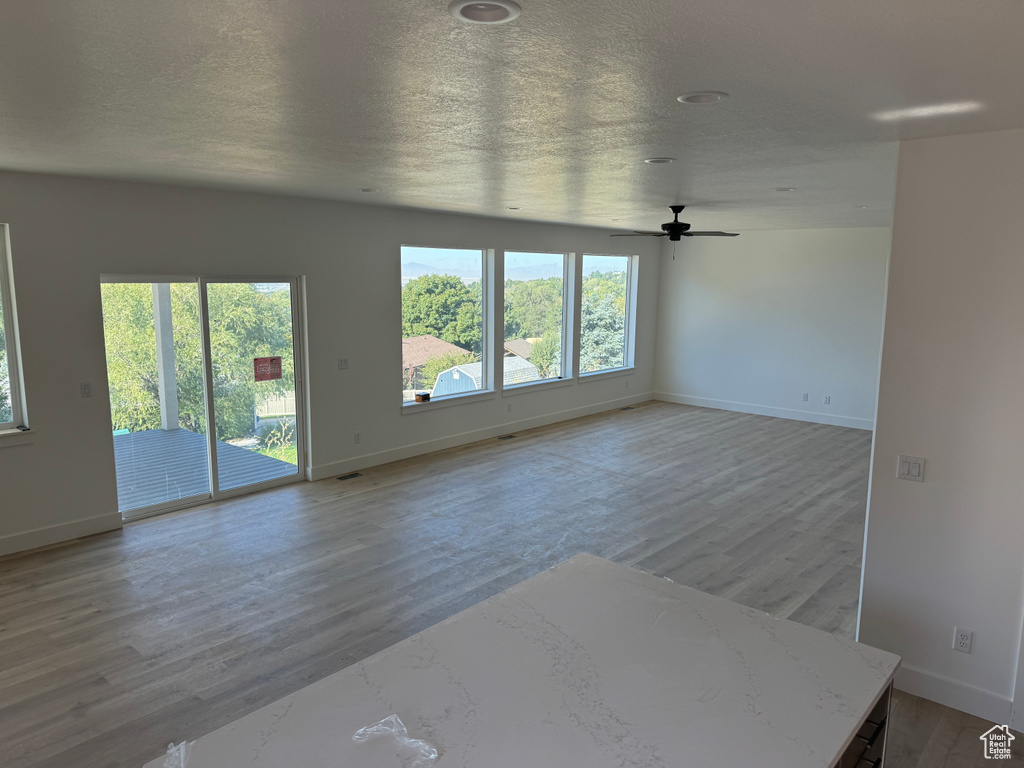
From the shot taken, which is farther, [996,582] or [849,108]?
[996,582]

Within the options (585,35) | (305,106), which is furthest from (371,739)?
(305,106)

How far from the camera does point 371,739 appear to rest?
1448 mm

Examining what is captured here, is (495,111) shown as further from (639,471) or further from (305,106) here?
(639,471)

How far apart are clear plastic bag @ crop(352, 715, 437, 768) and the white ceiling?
5.39 ft

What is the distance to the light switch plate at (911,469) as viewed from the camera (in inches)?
119

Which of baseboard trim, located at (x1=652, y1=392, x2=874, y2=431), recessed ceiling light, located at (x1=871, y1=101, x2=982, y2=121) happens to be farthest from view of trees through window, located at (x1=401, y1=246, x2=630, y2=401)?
recessed ceiling light, located at (x1=871, y1=101, x2=982, y2=121)

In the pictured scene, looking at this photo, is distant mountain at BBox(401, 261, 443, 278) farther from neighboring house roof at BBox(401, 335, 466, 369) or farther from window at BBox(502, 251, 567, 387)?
window at BBox(502, 251, 567, 387)

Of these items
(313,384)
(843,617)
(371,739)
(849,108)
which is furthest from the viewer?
(313,384)

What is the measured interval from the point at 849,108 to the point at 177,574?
178 inches

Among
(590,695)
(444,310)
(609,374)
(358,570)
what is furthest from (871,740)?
(609,374)

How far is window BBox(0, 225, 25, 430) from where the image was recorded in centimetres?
447

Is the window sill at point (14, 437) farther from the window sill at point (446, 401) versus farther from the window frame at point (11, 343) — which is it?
the window sill at point (446, 401)

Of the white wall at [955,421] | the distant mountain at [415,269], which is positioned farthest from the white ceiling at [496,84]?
the distant mountain at [415,269]

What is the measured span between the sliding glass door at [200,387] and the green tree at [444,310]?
4.40ft
